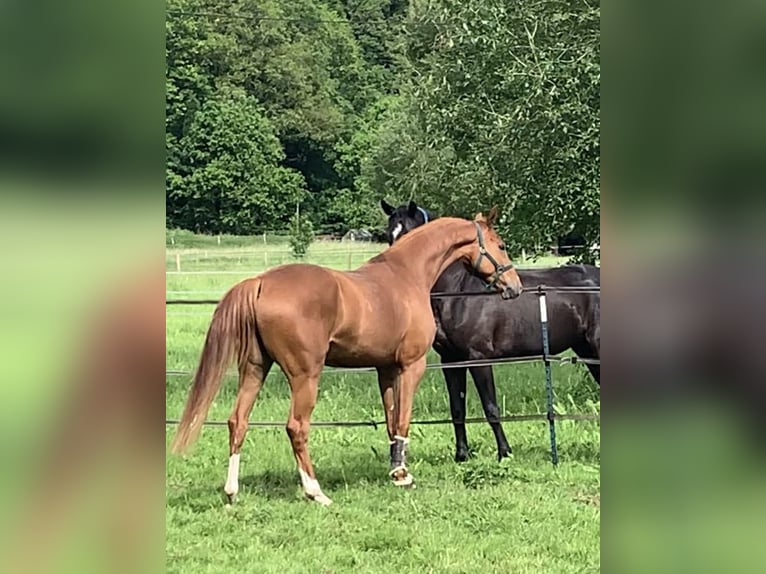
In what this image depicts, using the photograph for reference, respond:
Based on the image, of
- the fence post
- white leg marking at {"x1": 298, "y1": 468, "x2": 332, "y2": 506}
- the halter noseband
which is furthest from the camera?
the fence post

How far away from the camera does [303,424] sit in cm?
310

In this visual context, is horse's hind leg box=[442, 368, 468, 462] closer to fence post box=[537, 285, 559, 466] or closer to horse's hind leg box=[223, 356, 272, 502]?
fence post box=[537, 285, 559, 466]

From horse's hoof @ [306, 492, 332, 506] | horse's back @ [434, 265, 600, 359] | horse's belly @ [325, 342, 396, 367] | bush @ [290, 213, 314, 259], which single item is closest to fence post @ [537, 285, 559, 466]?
horse's back @ [434, 265, 600, 359]

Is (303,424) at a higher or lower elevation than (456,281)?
lower

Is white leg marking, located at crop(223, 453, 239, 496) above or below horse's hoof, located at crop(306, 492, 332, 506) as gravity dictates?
above

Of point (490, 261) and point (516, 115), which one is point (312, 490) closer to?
point (490, 261)

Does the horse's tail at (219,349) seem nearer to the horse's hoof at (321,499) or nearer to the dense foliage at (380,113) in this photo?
the horse's hoof at (321,499)

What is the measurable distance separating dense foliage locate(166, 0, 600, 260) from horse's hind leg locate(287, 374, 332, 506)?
148 cm

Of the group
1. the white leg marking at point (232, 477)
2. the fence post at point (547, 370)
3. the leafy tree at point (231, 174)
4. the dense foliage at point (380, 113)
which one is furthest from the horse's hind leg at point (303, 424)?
the leafy tree at point (231, 174)

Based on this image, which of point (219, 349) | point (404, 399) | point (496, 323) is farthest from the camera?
point (496, 323)

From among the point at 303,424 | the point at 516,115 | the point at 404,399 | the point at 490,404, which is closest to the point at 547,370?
the point at 490,404

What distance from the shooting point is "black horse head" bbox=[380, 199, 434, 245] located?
13.2 ft

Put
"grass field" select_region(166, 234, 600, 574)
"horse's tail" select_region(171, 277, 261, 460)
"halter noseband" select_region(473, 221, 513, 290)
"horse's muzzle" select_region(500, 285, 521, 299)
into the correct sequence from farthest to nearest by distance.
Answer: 1. "horse's muzzle" select_region(500, 285, 521, 299)
2. "halter noseband" select_region(473, 221, 513, 290)
3. "horse's tail" select_region(171, 277, 261, 460)
4. "grass field" select_region(166, 234, 600, 574)

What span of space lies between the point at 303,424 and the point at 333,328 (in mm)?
432
